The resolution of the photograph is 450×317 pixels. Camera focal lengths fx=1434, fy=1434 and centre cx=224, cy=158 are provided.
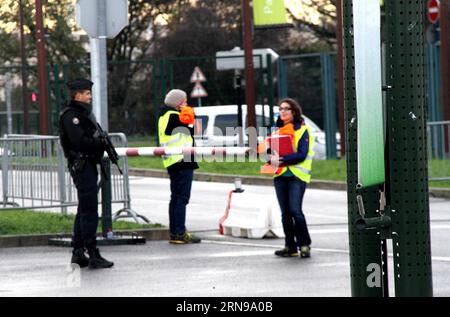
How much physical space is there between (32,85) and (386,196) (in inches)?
1820

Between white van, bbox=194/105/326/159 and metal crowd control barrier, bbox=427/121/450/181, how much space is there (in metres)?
8.67

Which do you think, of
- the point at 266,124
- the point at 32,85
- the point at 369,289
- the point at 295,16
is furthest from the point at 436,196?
the point at 32,85

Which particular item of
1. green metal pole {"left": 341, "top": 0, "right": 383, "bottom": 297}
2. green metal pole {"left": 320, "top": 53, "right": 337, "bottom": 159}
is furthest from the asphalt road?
green metal pole {"left": 320, "top": 53, "right": 337, "bottom": 159}

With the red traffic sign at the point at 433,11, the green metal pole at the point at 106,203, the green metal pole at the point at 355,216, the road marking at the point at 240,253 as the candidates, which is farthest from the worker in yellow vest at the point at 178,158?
the red traffic sign at the point at 433,11

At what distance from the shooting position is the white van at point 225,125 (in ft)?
108

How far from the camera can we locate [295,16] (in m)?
48.2

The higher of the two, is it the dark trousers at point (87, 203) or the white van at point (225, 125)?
the white van at point (225, 125)

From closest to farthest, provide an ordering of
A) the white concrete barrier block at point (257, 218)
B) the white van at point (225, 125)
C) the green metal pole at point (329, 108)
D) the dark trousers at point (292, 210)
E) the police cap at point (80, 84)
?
1. the police cap at point (80, 84)
2. the dark trousers at point (292, 210)
3. the white concrete barrier block at point (257, 218)
4. the green metal pole at point (329, 108)
5. the white van at point (225, 125)

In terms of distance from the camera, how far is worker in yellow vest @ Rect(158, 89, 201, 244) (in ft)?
50.5

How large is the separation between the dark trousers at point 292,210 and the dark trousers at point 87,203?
1843 mm

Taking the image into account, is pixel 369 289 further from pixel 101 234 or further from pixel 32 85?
pixel 32 85

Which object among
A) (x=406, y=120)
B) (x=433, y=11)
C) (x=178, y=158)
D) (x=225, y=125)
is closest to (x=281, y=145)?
(x=178, y=158)

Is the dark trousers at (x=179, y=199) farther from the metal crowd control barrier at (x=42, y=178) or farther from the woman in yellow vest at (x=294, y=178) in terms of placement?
the woman in yellow vest at (x=294, y=178)

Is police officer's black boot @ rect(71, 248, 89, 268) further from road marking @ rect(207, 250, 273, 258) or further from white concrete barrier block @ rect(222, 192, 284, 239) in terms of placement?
white concrete barrier block @ rect(222, 192, 284, 239)
